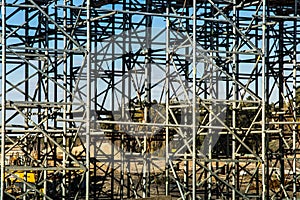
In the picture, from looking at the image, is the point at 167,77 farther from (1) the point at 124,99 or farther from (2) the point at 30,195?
(2) the point at 30,195

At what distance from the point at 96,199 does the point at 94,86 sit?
3.50 meters

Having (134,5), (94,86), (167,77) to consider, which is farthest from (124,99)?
(167,77)

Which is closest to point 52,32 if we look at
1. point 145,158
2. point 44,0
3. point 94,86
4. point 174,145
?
point 44,0

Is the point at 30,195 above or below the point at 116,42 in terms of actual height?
below

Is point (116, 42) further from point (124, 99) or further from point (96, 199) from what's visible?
point (96, 199)

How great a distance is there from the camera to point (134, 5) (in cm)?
2383

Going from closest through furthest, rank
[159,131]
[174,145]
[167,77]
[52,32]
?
[167,77] → [52,32] → [159,131] → [174,145]

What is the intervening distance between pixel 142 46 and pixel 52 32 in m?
3.12

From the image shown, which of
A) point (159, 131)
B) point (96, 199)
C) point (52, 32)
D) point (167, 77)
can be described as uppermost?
point (52, 32)

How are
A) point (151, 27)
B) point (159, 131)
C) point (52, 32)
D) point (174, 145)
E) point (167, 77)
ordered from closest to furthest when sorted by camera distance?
1. point (167, 77)
2. point (52, 32)
3. point (151, 27)
4. point (159, 131)
5. point (174, 145)

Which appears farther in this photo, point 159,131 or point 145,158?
point 159,131

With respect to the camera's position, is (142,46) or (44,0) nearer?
(44,0)

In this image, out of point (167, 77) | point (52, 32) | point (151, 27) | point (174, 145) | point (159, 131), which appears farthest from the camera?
point (174, 145)

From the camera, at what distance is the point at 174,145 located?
107ft
